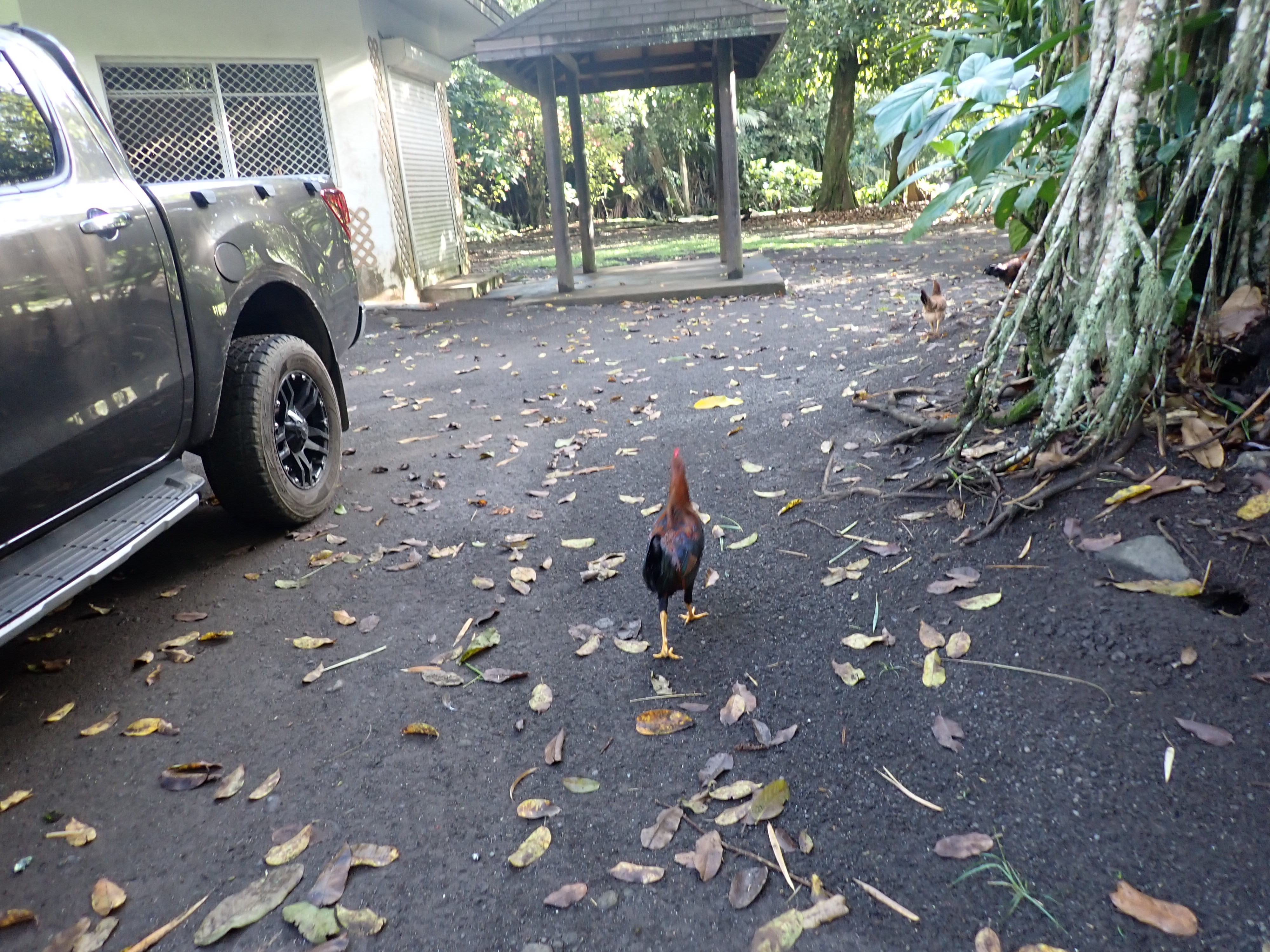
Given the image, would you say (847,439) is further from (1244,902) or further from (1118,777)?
(1244,902)

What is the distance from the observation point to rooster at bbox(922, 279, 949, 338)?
6.43 metres

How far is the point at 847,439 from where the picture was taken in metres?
4.43

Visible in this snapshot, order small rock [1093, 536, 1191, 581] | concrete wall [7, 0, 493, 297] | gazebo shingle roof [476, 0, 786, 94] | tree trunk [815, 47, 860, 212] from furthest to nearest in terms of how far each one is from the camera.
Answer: tree trunk [815, 47, 860, 212] → concrete wall [7, 0, 493, 297] → gazebo shingle roof [476, 0, 786, 94] → small rock [1093, 536, 1191, 581]

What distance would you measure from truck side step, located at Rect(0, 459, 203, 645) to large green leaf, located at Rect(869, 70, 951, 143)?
3.11 meters

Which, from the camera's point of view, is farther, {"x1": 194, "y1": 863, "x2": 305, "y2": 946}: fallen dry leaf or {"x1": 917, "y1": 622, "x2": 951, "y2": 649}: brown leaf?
{"x1": 917, "y1": 622, "x2": 951, "y2": 649}: brown leaf

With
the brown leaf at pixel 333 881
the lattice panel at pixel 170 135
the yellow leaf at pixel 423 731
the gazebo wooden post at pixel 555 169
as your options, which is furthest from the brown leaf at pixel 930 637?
the lattice panel at pixel 170 135

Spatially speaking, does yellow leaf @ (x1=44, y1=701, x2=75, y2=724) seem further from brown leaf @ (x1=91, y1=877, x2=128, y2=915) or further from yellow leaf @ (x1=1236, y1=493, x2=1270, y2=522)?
yellow leaf @ (x1=1236, y1=493, x2=1270, y2=522)

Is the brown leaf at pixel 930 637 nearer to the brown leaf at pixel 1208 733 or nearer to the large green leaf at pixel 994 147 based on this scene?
the brown leaf at pixel 1208 733

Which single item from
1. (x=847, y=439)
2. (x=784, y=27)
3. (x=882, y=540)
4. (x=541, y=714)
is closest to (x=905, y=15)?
(x=784, y=27)

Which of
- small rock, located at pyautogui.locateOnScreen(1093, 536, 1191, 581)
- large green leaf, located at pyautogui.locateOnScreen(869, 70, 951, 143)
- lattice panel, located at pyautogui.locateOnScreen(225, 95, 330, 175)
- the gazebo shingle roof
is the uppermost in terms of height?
the gazebo shingle roof

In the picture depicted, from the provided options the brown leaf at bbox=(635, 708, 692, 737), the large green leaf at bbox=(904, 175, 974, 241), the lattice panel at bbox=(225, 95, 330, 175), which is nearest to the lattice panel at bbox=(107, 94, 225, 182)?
the lattice panel at bbox=(225, 95, 330, 175)

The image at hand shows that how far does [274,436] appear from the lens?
373 cm

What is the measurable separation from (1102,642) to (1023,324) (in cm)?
173

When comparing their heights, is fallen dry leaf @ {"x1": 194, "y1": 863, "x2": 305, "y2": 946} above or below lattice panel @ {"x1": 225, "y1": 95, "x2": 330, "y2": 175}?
below
